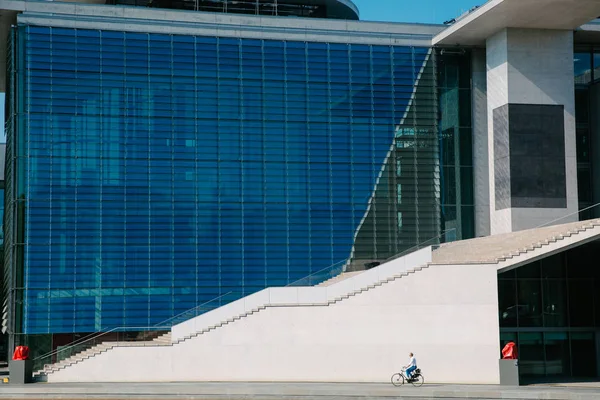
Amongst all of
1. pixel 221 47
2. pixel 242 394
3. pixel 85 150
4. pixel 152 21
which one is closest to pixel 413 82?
pixel 221 47

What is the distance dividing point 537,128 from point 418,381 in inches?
689

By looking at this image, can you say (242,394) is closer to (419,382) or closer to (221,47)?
(419,382)

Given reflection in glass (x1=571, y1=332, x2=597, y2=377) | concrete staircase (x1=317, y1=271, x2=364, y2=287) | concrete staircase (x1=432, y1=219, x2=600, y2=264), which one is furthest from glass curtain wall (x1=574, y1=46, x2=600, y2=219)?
concrete staircase (x1=317, y1=271, x2=364, y2=287)

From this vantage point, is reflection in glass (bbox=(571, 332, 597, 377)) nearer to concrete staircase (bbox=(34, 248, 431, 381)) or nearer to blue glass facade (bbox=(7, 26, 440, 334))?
concrete staircase (bbox=(34, 248, 431, 381))

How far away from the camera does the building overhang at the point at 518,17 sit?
4694 cm

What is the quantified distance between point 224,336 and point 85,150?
13691 mm

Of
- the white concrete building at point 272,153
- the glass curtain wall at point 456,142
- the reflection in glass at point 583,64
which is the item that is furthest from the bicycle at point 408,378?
the reflection in glass at point 583,64

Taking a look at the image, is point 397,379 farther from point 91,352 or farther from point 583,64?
point 583,64

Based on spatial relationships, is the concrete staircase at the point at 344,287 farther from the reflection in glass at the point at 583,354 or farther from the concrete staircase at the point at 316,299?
the reflection in glass at the point at 583,354

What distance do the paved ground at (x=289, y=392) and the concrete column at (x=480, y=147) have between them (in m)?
15.5

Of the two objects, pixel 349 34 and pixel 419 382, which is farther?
pixel 349 34

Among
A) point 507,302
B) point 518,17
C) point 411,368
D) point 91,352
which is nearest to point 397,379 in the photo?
point 411,368

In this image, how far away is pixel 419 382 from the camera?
3953 cm

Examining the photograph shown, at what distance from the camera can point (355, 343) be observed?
133 feet
